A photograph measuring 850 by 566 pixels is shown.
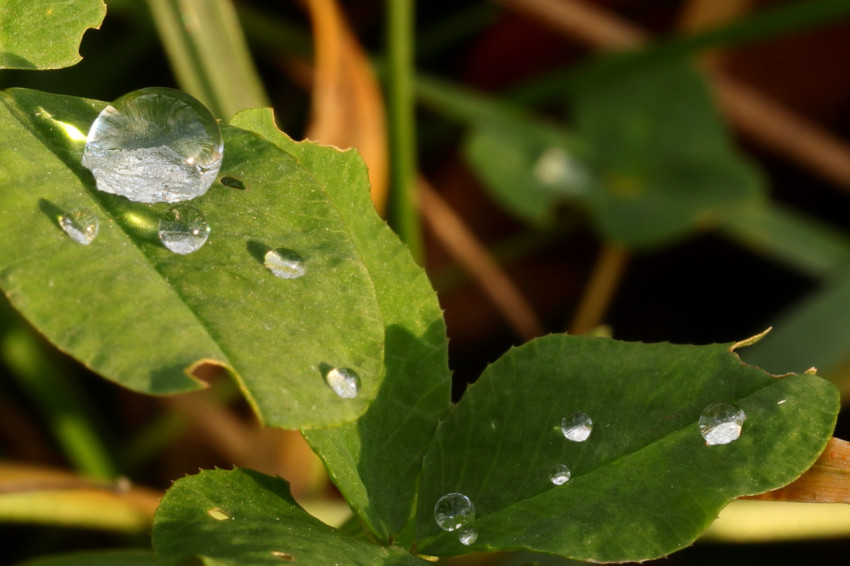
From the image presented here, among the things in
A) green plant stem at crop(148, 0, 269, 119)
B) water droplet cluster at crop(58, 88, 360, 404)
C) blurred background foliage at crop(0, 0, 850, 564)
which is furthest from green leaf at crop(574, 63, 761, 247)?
water droplet cluster at crop(58, 88, 360, 404)

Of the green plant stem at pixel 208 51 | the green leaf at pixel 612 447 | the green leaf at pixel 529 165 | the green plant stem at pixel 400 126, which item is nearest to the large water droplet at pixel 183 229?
the green leaf at pixel 612 447

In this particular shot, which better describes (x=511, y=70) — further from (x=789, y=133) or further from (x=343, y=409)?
(x=343, y=409)

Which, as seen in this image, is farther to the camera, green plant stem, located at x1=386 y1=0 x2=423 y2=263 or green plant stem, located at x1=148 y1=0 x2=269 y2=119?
green plant stem, located at x1=386 y1=0 x2=423 y2=263

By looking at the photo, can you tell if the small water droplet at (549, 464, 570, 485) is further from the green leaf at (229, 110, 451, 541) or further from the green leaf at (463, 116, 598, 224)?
the green leaf at (463, 116, 598, 224)

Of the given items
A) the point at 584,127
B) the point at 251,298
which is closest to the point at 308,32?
the point at 584,127

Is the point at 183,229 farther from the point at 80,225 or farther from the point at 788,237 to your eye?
the point at 788,237

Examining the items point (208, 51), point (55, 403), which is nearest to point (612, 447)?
point (208, 51)

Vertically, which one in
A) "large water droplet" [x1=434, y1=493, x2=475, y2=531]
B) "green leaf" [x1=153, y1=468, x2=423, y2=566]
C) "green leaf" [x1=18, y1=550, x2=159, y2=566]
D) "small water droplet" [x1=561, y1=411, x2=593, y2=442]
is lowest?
"green leaf" [x1=18, y1=550, x2=159, y2=566]
